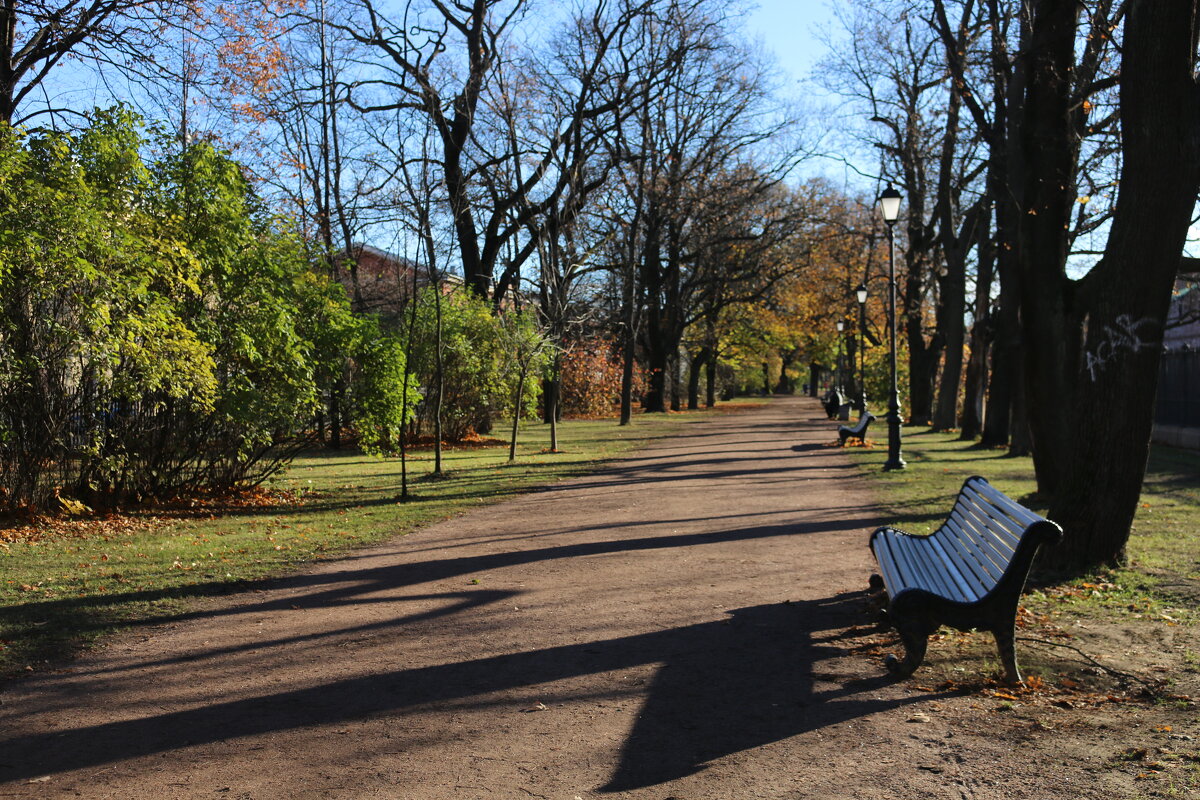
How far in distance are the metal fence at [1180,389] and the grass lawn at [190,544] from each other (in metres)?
16.5

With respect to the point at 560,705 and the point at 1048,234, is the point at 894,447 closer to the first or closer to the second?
the point at 1048,234

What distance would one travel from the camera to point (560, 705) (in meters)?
5.00

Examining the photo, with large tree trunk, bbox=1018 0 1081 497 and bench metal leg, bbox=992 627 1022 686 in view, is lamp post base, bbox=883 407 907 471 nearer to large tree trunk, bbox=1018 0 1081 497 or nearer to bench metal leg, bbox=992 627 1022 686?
large tree trunk, bbox=1018 0 1081 497

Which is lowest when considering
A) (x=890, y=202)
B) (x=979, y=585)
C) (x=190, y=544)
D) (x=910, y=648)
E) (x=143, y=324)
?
(x=190, y=544)

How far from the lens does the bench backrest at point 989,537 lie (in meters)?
4.92

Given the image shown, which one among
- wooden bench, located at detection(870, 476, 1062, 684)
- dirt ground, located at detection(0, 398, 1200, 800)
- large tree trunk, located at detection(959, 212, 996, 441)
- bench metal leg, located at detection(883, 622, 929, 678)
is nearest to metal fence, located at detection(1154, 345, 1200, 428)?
large tree trunk, located at detection(959, 212, 996, 441)

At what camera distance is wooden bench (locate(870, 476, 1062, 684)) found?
502 centimetres

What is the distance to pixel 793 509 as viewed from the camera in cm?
1250

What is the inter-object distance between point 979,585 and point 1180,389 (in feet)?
78.8

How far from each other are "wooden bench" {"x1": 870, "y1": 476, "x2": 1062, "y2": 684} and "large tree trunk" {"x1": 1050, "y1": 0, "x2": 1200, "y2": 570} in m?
1.90

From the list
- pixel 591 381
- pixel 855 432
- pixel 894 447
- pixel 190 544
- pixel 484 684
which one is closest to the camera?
pixel 484 684

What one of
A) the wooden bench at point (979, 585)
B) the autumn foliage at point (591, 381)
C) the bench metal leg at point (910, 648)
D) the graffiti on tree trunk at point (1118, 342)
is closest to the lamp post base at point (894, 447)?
the graffiti on tree trunk at point (1118, 342)

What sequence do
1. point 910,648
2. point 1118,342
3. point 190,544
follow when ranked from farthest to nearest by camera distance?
point 190,544
point 1118,342
point 910,648

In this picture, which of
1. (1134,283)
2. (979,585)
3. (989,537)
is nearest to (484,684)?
(979,585)
